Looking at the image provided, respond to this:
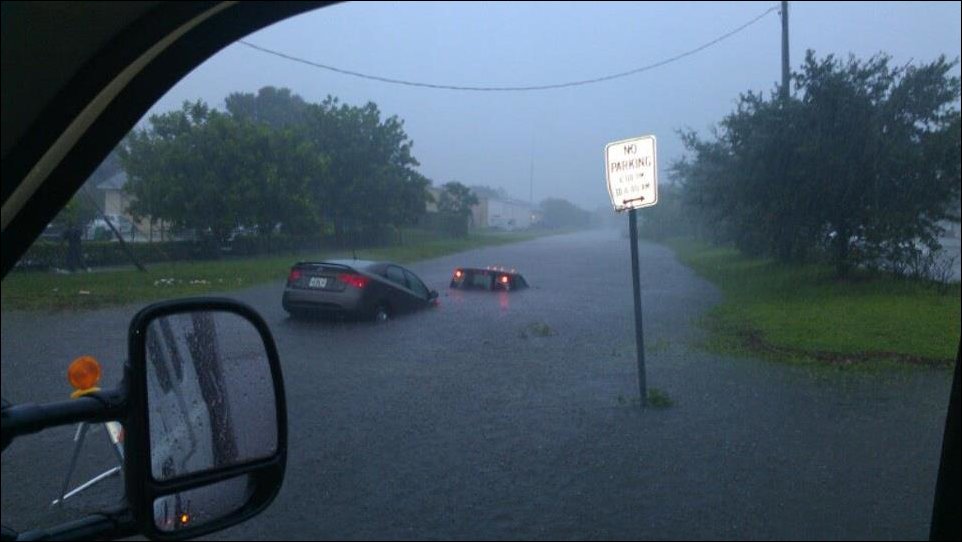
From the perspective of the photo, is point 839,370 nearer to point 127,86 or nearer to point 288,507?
point 288,507

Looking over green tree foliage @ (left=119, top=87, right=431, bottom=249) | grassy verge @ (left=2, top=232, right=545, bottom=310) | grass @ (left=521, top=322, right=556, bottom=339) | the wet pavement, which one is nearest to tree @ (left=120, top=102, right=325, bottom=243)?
green tree foliage @ (left=119, top=87, right=431, bottom=249)

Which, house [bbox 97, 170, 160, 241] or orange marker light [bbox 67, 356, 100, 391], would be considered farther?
house [bbox 97, 170, 160, 241]

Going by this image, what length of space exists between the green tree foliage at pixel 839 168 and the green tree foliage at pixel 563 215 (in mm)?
1786

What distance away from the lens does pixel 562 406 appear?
→ 9195mm

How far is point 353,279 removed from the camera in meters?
13.0

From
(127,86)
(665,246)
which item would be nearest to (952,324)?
(127,86)

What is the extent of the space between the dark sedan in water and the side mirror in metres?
9.46

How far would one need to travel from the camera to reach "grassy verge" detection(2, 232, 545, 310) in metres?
9.04

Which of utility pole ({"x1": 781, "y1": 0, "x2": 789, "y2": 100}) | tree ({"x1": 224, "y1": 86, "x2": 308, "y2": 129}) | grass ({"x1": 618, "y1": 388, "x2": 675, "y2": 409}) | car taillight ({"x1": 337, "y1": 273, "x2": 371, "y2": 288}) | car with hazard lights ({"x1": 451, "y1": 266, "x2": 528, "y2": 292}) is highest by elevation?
utility pole ({"x1": 781, "y1": 0, "x2": 789, "y2": 100})

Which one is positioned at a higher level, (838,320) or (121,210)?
(121,210)

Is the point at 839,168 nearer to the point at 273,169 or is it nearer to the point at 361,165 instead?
the point at 361,165

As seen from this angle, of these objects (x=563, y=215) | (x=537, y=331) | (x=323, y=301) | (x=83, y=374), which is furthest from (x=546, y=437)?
(x=563, y=215)

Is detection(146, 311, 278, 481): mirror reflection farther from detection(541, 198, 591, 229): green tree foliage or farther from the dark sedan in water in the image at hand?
detection(541, 198, 591, 229): green tree foliage

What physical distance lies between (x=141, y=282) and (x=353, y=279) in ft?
12.6
